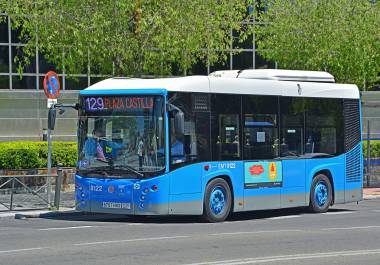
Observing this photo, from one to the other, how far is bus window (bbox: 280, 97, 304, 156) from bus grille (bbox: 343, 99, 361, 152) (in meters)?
1.84

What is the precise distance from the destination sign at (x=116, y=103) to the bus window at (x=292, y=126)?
3985 mm

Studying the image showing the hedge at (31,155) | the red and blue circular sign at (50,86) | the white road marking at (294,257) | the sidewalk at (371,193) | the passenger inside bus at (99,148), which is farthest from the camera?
the sidewalk at (371,193)

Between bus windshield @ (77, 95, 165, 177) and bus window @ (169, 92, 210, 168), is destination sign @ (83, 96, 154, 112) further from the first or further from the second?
bus window @ (169, 92, 210, 168)

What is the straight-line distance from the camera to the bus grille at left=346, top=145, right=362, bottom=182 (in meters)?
22.8

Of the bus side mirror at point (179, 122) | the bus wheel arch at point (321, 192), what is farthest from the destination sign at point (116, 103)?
the bus wheel arch at point (321, 192)

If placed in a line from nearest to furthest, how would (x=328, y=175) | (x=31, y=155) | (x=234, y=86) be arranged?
(x=234, y=86) → (x=328, y=175) → (x=31, y=155)

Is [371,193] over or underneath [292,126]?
underneath

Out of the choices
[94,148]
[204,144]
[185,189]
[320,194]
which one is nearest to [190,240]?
[185,189]

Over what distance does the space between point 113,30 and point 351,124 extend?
6.64m

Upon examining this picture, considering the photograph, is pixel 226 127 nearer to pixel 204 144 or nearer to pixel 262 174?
pixel 204 144

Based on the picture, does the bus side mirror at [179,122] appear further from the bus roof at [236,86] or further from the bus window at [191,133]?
the bus roof at [236,86]

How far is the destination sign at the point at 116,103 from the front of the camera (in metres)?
18.1

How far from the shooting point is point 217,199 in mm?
19141

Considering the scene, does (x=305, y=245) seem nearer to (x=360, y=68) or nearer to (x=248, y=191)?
(x=248, y=191)
